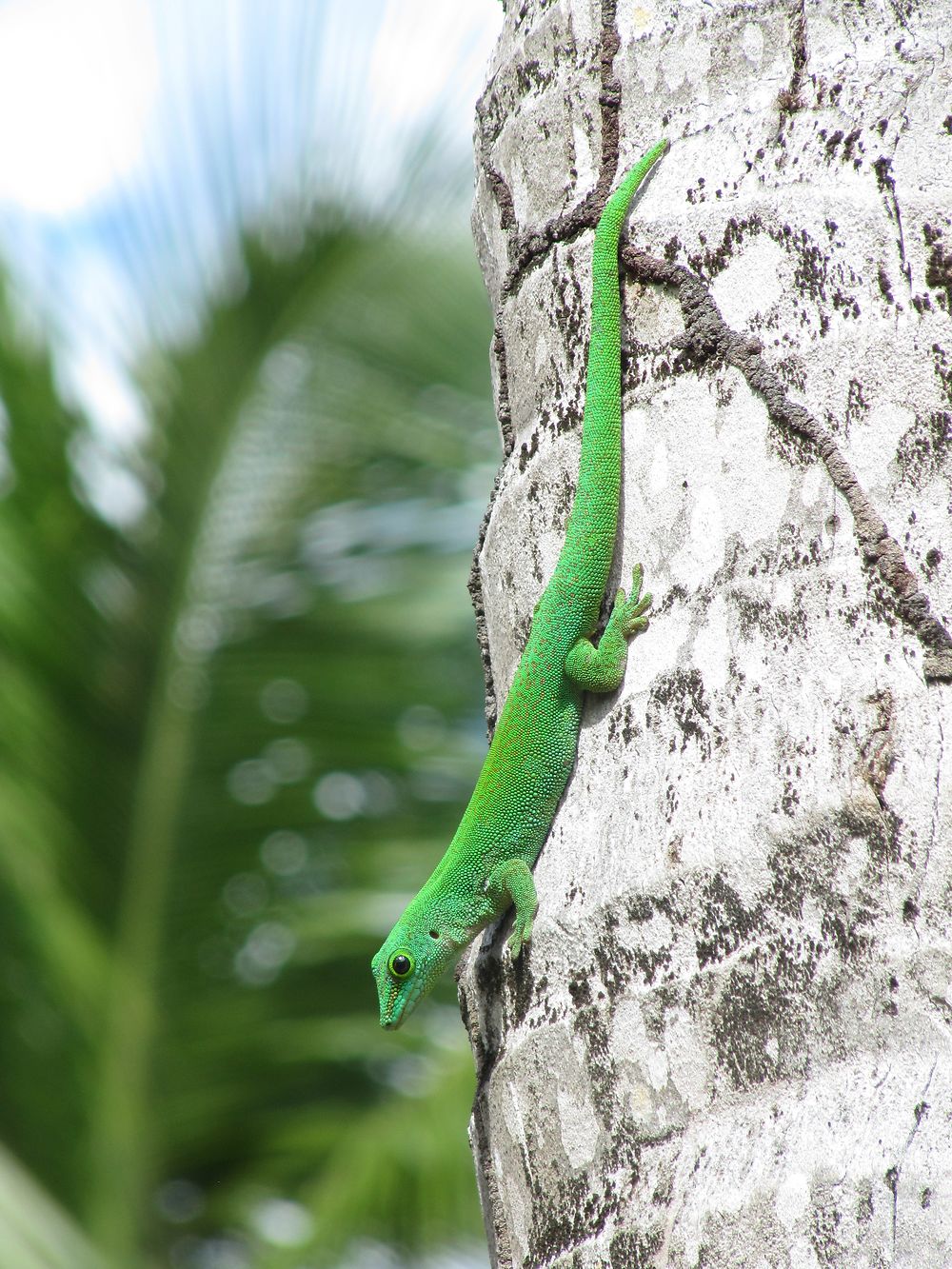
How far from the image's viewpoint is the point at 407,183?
19.3 ft

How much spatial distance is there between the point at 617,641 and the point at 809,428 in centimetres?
43

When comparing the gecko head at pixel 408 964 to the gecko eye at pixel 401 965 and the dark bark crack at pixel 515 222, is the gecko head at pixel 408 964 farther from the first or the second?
the dark bark crack at pixel 515 222

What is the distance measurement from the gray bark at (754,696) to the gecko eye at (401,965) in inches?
34.5

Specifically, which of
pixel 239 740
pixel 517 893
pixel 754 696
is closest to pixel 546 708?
pixel 517 893

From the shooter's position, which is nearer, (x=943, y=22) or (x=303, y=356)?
(x=943, y=22)

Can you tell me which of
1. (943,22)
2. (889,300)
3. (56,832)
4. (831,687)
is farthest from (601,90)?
(56,832)

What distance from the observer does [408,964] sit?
112 inches

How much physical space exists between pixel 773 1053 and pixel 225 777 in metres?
4.69

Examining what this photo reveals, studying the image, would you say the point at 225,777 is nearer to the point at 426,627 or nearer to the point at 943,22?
the point at 426,627

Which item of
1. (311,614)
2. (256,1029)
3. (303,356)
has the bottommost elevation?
(256,1029)

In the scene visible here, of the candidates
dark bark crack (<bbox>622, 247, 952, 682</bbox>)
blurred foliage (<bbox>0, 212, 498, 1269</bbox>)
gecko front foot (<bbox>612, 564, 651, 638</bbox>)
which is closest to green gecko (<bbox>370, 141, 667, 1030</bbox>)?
gecko front foot (<bbox>612, 564, 651, 638</bbox>)

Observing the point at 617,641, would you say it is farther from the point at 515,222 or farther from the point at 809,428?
the point at 515,222

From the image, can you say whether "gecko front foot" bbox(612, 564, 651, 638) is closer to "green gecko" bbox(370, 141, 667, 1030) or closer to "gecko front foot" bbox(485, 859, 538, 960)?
"green gecko" bbox(370, 141, 667, 1030)

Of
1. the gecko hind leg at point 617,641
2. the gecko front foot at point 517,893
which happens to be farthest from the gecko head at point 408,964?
the gecko hind leg at point 617,641
